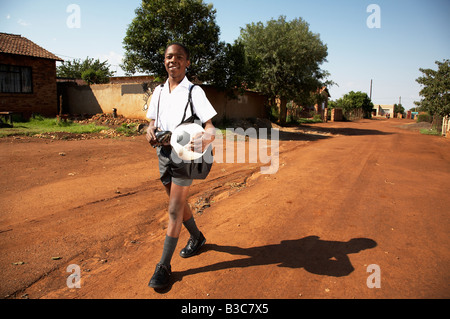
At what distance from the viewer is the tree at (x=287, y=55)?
19.8 metres

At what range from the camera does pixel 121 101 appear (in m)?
16.3

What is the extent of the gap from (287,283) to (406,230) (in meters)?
1.95

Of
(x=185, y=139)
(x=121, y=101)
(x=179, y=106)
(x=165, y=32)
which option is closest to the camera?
(x=185, y=139)

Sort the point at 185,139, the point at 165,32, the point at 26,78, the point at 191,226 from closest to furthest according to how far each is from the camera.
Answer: the point at 185,139, the point at 191,226, the point at 165,32, the point at 26,78

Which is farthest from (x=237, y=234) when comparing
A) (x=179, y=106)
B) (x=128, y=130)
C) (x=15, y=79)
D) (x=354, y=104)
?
(x=354, y=104)

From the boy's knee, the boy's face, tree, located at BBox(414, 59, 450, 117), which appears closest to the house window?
the boy's face

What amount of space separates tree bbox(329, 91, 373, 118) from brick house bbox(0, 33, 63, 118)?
4015cm

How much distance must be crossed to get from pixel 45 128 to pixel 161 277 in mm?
12966

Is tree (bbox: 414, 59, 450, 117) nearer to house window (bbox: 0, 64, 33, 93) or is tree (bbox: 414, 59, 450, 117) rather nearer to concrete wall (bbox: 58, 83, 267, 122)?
concrete wall (bbox: 58, 83, 267, 122)

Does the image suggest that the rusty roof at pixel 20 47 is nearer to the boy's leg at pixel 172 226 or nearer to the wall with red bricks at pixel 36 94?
the wall with red bricks at pixel 36 94

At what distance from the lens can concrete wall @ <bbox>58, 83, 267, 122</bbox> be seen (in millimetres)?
15688

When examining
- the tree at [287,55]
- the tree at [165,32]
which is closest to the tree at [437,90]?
the tree at [287,55]

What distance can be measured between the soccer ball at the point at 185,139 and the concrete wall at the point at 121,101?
13.7 metres

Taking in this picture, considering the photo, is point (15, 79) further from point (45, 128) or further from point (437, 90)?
point (437, 90)
